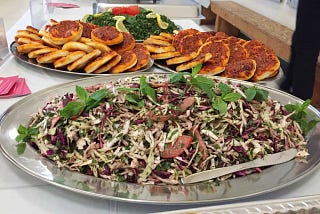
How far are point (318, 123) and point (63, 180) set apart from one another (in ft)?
2.08

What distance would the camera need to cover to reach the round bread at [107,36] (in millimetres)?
1426

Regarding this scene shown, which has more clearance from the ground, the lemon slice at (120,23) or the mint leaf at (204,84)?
the mint leaf at (204,84)

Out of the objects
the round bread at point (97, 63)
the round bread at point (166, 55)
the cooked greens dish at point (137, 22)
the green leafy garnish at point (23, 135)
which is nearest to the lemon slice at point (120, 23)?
the cooked greens dish at point (137, 22)

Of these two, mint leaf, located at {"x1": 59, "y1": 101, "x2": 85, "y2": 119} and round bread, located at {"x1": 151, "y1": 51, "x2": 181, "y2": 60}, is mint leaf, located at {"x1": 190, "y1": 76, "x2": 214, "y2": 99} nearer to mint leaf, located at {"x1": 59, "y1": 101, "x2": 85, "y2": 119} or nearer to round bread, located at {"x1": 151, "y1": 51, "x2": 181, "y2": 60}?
mint leaf, located at {"x1": 59, "y1": 101, "x2": 85, "y2": 119}

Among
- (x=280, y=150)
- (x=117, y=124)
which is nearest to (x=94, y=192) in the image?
(x=117, y=124)

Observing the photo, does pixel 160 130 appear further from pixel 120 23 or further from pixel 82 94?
pixel 120 23

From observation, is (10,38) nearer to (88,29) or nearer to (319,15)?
(88,29)

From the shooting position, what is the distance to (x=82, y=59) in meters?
1.29

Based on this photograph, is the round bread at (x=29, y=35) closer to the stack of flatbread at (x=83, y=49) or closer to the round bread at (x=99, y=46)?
the stack of flatbread at (x=83, y=49)

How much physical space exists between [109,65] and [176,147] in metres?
0.63

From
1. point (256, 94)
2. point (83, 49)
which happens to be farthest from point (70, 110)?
point (83, 49)

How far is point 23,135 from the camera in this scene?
2.71 feet

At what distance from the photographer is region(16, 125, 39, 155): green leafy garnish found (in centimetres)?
81

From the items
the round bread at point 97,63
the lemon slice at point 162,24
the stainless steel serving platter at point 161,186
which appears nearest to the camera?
the stainless steel serving platter at point 161,186
